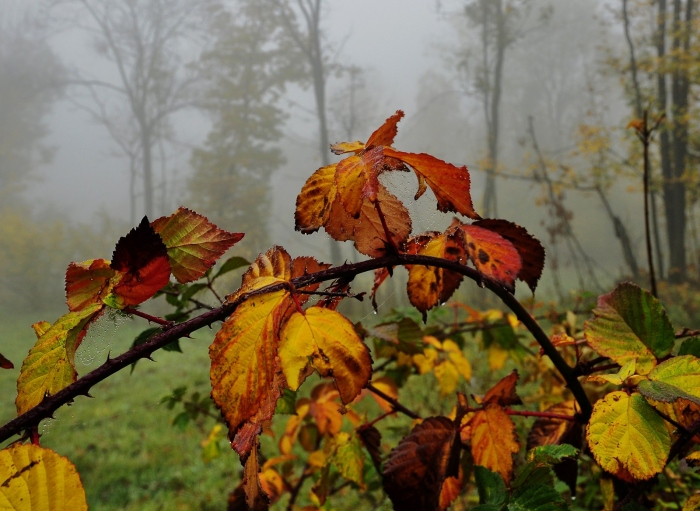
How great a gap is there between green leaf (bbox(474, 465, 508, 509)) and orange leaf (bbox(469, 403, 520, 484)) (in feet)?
0.11

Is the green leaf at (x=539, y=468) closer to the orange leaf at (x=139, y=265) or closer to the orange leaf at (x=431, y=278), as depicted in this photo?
the orange leaf at (x=431, y=278)

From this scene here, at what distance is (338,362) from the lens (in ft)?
0.58

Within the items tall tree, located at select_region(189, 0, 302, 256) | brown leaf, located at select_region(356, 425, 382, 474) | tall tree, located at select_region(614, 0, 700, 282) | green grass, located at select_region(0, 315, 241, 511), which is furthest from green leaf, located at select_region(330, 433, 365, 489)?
tall tree, located at select_region(189, 0, 302, 256)

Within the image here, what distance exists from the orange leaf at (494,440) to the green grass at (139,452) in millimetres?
743

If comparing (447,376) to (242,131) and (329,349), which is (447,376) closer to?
(329,349)

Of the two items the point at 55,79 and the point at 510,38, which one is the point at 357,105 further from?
the point at 55,79

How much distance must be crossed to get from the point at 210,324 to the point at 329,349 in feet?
0.18

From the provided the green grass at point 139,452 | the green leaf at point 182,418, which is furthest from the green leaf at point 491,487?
the green grass at point 139,452

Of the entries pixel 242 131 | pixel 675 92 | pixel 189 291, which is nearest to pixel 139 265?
pixel 189 291

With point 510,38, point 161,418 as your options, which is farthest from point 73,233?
point 510,38

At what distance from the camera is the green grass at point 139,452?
152 centimetres

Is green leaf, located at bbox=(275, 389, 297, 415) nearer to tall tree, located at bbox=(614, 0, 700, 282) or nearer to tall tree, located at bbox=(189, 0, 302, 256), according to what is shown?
tall tree, located at bbox=(614, 0, 700, 282)

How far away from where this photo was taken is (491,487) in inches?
9.1

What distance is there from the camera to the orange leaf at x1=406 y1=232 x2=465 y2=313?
252mm
